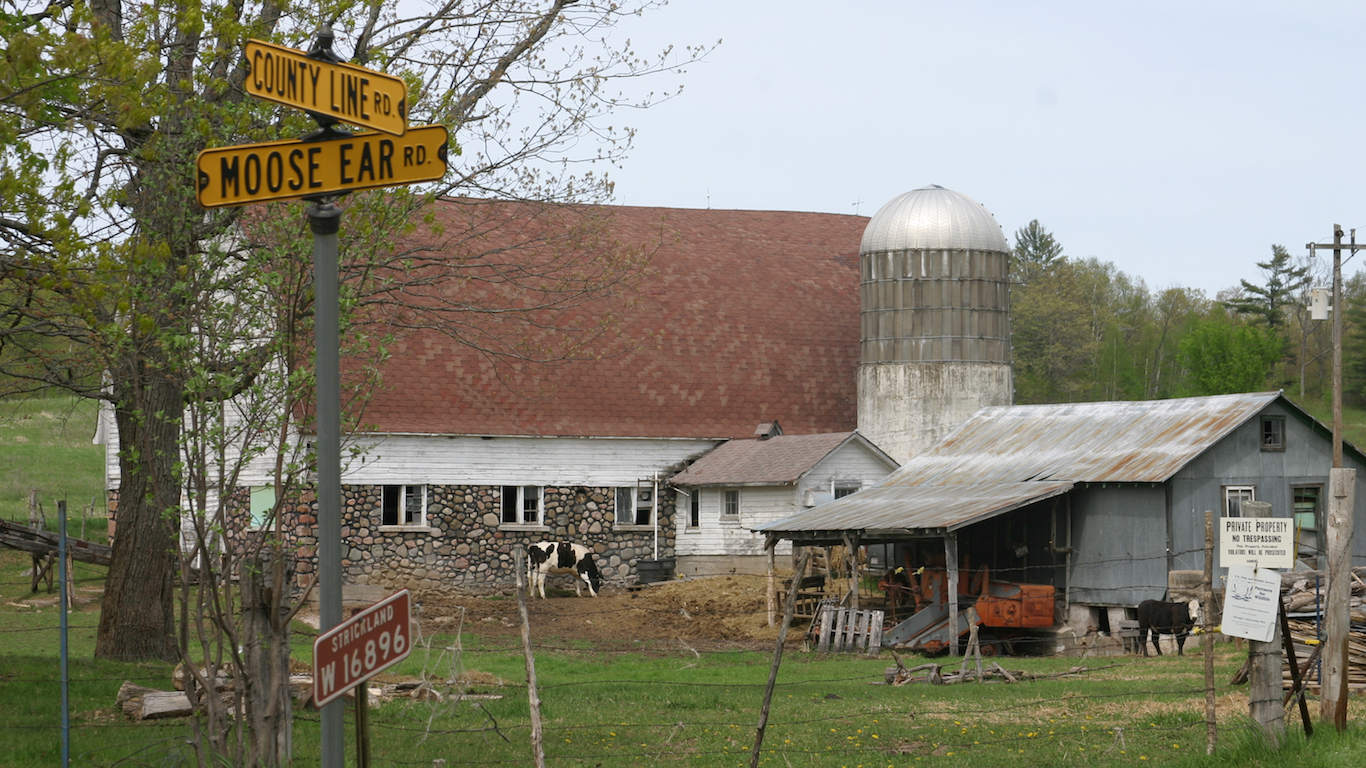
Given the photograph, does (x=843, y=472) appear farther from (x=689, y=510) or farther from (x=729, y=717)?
(x=729, y=717)

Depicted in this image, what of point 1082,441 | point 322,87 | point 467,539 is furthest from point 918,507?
point 322,87

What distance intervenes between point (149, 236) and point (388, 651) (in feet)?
20.2

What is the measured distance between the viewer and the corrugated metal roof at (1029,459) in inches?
958

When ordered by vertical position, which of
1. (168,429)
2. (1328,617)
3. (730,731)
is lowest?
(730,731)

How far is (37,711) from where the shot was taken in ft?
42.9

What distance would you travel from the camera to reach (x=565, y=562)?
104ft

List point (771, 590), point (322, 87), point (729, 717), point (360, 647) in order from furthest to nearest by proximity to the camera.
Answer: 1. point (771, 590)
2. point (729, 717)
3. point (322, 87)
4. point (360, 647)

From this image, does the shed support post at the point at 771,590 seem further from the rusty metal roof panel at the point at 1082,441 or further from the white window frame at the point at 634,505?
the white window frame at the point at 634,505

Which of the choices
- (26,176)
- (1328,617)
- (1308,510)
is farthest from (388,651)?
(1308,510)

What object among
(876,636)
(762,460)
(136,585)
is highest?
(762,460)

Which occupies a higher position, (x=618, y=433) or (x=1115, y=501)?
(x=618, y=433)

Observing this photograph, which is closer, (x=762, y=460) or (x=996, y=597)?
(x=996, y=597)

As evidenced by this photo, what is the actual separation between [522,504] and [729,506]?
200 inches

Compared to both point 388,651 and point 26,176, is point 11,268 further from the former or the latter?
point 388,651
